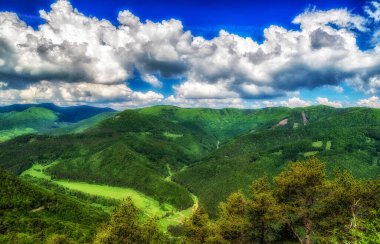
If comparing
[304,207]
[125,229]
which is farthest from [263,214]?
[125,229]

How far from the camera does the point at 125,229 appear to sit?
52.2 metres

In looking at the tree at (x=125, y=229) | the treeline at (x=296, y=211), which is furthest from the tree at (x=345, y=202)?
the tree at (x=125, y=229)

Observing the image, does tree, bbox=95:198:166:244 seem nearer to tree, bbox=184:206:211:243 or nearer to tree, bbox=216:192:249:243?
tree, bbox=184:206:211:243

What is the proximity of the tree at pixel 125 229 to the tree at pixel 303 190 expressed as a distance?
25568 millimetres

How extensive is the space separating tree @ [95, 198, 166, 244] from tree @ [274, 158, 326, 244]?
83.9ft

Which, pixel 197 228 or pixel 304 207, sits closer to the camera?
pixel 304 207

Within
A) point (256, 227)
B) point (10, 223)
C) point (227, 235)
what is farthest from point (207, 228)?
point (10, 223)

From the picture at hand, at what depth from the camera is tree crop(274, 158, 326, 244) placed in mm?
53438

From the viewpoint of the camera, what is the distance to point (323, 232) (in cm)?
Result: 5447

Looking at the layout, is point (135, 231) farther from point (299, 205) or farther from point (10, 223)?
point (10, 223)

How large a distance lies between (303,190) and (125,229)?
31809 millimetres

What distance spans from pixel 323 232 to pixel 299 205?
6.06 metres

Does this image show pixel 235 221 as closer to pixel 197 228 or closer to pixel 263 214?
pixel 263 214

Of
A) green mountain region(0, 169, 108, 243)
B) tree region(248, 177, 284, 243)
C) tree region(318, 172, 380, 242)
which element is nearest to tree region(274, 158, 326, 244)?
tree region(318, 172, 380, 242)
